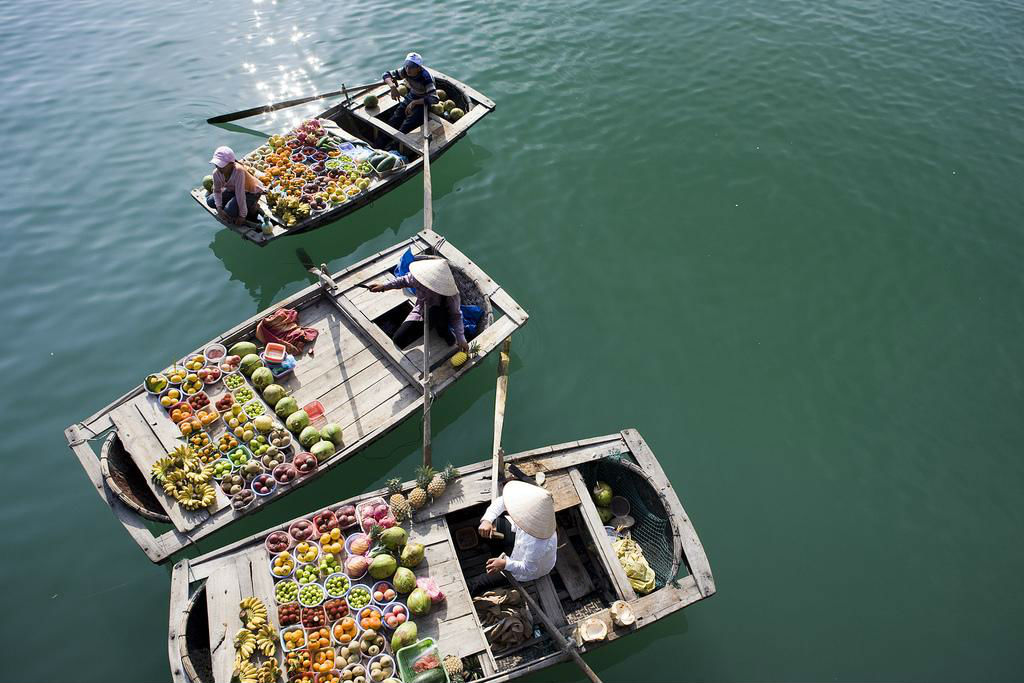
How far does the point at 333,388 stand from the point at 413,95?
25.3 feet

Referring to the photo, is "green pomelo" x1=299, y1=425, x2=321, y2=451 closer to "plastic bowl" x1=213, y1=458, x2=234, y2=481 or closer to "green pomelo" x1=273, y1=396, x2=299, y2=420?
"green pomelo" x1=273, y1=396, x2=299, y2=420

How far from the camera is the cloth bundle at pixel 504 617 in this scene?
689 cm

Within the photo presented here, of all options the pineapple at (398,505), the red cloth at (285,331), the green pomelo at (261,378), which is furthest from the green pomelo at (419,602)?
the red cloth at (285,331)

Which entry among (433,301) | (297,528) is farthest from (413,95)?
(297,528)

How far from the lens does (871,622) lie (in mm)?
8086

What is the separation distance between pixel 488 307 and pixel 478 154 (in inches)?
238

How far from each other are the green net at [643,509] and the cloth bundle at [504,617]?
70.6 inches

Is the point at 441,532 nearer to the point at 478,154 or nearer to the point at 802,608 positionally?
the point at 802,608

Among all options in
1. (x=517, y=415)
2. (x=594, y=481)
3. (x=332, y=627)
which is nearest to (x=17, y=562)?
(x=332, y=627)

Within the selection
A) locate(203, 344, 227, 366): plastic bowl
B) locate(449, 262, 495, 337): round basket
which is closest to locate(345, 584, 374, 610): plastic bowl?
locate(203, 344, 227, 366): plastic bowl

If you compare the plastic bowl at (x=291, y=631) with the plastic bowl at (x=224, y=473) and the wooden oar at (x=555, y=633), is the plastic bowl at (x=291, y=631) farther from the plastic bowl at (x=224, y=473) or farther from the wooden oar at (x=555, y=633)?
the wooden oar at (x=555, y=633)

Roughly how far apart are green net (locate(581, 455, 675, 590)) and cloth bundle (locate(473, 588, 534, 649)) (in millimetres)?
1794

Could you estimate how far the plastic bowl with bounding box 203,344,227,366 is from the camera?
8.36 meters

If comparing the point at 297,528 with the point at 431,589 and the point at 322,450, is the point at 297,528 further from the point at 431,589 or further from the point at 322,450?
the point at 431,589
